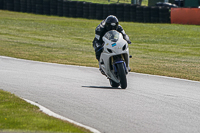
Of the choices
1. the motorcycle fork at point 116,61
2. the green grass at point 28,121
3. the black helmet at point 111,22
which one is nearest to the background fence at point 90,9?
the black helmet at point 111,22

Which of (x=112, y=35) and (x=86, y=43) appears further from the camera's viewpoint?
(x=86, y=43)

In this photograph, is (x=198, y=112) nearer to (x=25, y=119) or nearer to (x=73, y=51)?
(x=25, y=119)

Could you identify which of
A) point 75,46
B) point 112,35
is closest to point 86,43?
point 75,46

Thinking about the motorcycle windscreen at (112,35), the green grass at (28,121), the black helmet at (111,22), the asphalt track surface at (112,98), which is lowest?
the asphalt track surface at (112,98)

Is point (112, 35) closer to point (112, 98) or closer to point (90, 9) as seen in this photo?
point (112, 98)

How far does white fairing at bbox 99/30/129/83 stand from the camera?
798cm

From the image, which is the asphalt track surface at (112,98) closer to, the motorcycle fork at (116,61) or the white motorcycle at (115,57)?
the white motorcycle at (115,57)

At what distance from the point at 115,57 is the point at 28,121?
3.53 metres

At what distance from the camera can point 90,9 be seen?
30984 millimetres

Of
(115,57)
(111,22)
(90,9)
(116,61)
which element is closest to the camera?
(116,61)

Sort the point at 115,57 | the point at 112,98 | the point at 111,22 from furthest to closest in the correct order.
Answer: the point at 111,22
the point at 115,57
the point at 112,98

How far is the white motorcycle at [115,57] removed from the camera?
7.94 m

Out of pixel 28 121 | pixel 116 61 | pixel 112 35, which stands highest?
pixel 112 35

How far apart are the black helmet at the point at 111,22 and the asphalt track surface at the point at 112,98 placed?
4.83 feet
